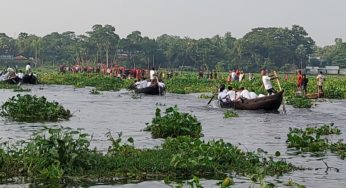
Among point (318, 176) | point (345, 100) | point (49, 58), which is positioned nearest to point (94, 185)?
point (318, 176)

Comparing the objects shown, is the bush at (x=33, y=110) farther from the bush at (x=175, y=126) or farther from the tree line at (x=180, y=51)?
the tree line at (x=180, y=51)

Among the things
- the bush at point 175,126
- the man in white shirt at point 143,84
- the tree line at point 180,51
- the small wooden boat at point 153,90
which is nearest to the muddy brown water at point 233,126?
the bush at point 175,126

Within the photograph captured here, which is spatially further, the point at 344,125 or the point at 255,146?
the point at 344,125

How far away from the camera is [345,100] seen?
34.4 meters

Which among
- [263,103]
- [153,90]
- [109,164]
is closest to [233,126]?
[263,103]

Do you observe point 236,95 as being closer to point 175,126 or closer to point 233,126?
point 233,126

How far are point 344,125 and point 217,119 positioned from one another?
4.69 metres

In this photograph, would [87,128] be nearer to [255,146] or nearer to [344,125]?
[255,146]

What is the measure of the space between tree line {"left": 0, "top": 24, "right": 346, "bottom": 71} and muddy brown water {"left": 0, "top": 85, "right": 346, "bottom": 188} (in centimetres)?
6934

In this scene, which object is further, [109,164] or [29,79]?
[29,79]

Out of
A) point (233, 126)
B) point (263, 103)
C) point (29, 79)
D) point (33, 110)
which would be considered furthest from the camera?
point (29, 79)

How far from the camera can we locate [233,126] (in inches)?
758

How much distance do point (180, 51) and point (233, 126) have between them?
270 feet

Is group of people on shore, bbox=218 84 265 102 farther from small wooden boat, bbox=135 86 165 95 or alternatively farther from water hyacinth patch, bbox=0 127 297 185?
water hyacinth patch, bbox=0 127 297 185
